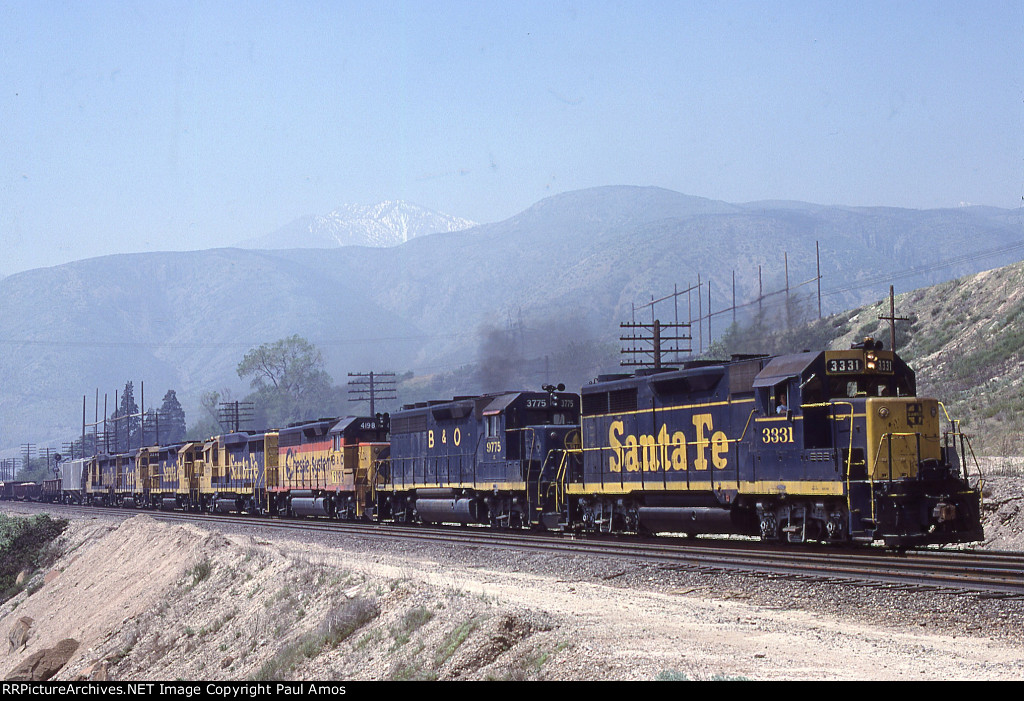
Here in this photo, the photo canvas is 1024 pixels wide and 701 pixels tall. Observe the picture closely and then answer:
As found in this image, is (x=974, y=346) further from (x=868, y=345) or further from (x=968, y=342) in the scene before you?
(x=868, y=345)

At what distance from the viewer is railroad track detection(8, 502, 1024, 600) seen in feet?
44.7

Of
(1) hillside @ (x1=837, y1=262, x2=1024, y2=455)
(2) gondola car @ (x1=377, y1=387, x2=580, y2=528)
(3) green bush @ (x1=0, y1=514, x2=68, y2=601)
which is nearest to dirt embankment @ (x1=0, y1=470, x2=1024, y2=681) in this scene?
(2) gondola car @ (x1=377, y1=387, x2=580, y2=528)

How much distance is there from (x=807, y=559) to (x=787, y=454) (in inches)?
85.3

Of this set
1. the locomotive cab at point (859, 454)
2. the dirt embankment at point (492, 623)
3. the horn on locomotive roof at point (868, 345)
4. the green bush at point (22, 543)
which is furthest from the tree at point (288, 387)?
the horn on locomotive roof at point (868, 345)

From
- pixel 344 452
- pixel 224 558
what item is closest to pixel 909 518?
pixel 224 558

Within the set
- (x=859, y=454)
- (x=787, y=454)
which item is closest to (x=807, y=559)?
(x=859, y=454)

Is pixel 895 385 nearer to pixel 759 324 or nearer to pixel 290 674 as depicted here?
pixel 290 674

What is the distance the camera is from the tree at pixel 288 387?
165000 mm

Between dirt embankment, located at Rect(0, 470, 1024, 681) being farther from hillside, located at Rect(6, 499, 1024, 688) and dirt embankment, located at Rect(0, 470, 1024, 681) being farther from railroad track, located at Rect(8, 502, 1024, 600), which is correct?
railroad track, located at Rect(8, 502, 1024, 600)

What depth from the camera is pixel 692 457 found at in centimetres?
2077

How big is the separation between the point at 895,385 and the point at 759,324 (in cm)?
7742

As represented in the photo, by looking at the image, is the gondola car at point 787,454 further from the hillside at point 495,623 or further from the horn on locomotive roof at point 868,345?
the hillside at point 495,623
